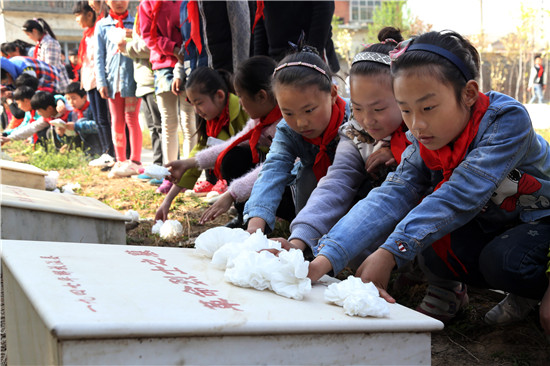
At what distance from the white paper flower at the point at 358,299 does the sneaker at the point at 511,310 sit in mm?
711

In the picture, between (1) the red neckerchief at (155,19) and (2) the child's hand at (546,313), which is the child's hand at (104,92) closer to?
(1) the red neckerchief at (155,19)

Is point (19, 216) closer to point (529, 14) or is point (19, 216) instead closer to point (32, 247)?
point (32, 247)

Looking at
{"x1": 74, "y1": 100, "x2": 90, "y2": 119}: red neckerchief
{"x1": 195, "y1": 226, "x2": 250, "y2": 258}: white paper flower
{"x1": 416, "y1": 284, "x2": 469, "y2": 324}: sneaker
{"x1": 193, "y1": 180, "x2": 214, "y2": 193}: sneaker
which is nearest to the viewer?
{"x1": 195, "y1": 226, "x2": 250, "y2": 258}: white paper flower

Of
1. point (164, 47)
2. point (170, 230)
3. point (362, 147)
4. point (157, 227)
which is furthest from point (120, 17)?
point (362, 147)

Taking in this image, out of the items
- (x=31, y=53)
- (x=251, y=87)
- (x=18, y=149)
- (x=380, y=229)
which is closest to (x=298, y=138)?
(x=251, y=87)

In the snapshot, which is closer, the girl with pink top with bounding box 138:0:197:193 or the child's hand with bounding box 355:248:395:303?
the child's hand with bounding box 355:248:395:303

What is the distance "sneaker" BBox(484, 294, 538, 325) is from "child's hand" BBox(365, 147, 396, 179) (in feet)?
1.92

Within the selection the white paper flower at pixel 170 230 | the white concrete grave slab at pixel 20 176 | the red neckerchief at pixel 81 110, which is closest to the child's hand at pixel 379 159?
the white paper flower at pixel 170 230

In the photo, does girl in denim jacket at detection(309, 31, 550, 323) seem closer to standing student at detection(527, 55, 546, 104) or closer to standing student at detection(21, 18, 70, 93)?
standing student at detection(21, 18, 70, 93)

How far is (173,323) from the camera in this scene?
98cm

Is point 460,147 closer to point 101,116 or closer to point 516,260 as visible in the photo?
point 516,260

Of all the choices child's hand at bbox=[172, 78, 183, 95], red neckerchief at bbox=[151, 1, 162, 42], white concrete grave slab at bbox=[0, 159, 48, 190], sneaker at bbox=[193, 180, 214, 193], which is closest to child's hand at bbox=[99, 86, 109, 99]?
red neckerchief at bbox=[151, 1, 162, 42]

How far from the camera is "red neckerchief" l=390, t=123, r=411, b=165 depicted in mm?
1958

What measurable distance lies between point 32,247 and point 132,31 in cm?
428
